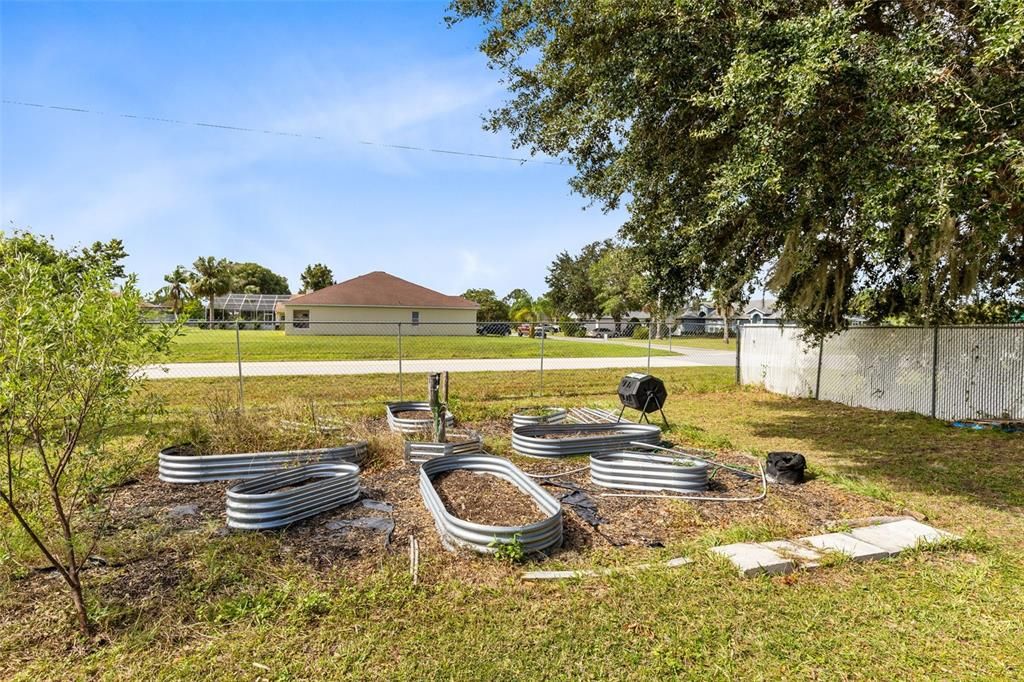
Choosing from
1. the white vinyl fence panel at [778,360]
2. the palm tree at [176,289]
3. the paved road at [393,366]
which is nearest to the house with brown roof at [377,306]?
the paved road at [393,366]

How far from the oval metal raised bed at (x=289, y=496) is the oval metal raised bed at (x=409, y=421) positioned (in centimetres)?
194

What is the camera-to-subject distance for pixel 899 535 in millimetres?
3762

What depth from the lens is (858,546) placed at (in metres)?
3.52

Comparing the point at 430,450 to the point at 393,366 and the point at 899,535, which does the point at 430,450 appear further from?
the point at 393,366


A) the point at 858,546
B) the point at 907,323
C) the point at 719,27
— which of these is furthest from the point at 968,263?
the point at 858,546

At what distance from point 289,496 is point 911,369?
10368 millimetres

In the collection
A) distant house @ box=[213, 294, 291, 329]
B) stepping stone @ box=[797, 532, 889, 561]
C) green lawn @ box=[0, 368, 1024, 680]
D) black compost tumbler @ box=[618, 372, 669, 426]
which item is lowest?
green lawn @ box=[0, 368, 1024, 680]

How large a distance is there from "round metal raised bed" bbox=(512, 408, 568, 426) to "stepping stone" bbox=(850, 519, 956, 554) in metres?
4.16

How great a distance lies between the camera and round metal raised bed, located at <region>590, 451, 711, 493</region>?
4695mm

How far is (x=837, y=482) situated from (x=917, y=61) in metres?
3.76

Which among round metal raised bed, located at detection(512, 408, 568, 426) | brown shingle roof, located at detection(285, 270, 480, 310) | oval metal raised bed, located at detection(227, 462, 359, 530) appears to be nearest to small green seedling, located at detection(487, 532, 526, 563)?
oval metal raised bed, located at detection(227, 462, 359, 530)

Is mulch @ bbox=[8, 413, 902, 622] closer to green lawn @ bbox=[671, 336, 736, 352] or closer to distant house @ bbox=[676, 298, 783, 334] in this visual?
distant house @ bbox=[676, 298, 783, 334]

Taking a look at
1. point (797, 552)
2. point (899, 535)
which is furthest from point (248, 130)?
point (899, 535)

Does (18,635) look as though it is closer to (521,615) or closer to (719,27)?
(521,615)
